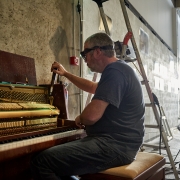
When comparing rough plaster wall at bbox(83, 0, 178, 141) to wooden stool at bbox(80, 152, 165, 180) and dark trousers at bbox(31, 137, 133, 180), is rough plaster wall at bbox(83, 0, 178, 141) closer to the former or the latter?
wooden stool at bbox(80, 152, 165, 180)

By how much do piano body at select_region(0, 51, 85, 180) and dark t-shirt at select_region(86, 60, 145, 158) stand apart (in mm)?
294

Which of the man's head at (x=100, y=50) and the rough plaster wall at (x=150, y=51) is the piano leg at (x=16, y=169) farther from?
the rough plaster wall at (x=150, y=51)

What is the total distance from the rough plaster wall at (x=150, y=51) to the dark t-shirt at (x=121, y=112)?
1.58 metres

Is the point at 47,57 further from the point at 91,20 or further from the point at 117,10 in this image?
the point at 117,10

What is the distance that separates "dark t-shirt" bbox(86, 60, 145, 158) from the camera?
1457mm

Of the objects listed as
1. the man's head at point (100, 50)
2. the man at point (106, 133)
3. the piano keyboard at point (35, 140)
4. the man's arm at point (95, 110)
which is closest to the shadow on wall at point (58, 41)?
the man's head at point (100, 50)

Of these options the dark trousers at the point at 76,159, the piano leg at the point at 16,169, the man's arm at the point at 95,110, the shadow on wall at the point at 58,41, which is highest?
the shadow on wall at the point at 58,41

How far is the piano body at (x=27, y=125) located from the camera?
132cm

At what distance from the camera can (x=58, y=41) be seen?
2725 mm

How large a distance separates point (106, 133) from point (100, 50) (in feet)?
1.92

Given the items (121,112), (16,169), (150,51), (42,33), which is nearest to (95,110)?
(121,112)

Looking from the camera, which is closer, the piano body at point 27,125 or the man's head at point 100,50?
the piano body at point 27,125

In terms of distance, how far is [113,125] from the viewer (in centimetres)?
153

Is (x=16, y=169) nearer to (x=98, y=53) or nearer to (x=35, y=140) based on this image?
(x=35, y=140)
